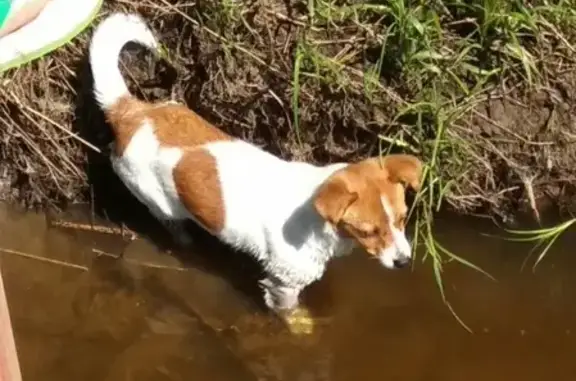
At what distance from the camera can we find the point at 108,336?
12.1ft

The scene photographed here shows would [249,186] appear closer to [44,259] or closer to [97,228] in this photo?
[97,228]

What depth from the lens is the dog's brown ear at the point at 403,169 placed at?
127 inches

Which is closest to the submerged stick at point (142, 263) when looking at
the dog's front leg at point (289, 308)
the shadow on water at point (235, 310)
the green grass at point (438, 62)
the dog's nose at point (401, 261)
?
the shadow on water at point (235, 310)

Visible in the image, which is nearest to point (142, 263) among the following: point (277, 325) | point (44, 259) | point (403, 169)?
point (44, 259)

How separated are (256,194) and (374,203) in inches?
17.8

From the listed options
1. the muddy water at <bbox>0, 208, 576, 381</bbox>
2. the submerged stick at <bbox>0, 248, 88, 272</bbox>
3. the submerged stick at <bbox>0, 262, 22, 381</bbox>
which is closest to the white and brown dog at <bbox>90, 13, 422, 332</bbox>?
the muddy water at <bbox>0, 208, 576, 381</bbox>

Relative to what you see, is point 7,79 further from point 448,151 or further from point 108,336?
point 448,151

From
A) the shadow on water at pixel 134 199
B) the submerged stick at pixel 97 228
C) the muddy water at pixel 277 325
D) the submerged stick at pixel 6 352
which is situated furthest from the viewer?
the submerged stick at pixel 97 228

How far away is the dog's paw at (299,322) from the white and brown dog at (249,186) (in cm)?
2

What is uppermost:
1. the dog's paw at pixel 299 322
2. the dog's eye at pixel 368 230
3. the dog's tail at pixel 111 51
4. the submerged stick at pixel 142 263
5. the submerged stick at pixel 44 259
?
the dog's tail at pixel 111 51

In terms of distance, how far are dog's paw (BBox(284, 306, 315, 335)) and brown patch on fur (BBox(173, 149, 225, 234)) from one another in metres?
0.46

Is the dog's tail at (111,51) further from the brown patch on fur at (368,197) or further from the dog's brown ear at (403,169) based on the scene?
the dog's brown ear at (403,169)

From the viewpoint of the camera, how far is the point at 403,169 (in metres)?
3.24

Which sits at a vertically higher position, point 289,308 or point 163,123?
point 163,123
